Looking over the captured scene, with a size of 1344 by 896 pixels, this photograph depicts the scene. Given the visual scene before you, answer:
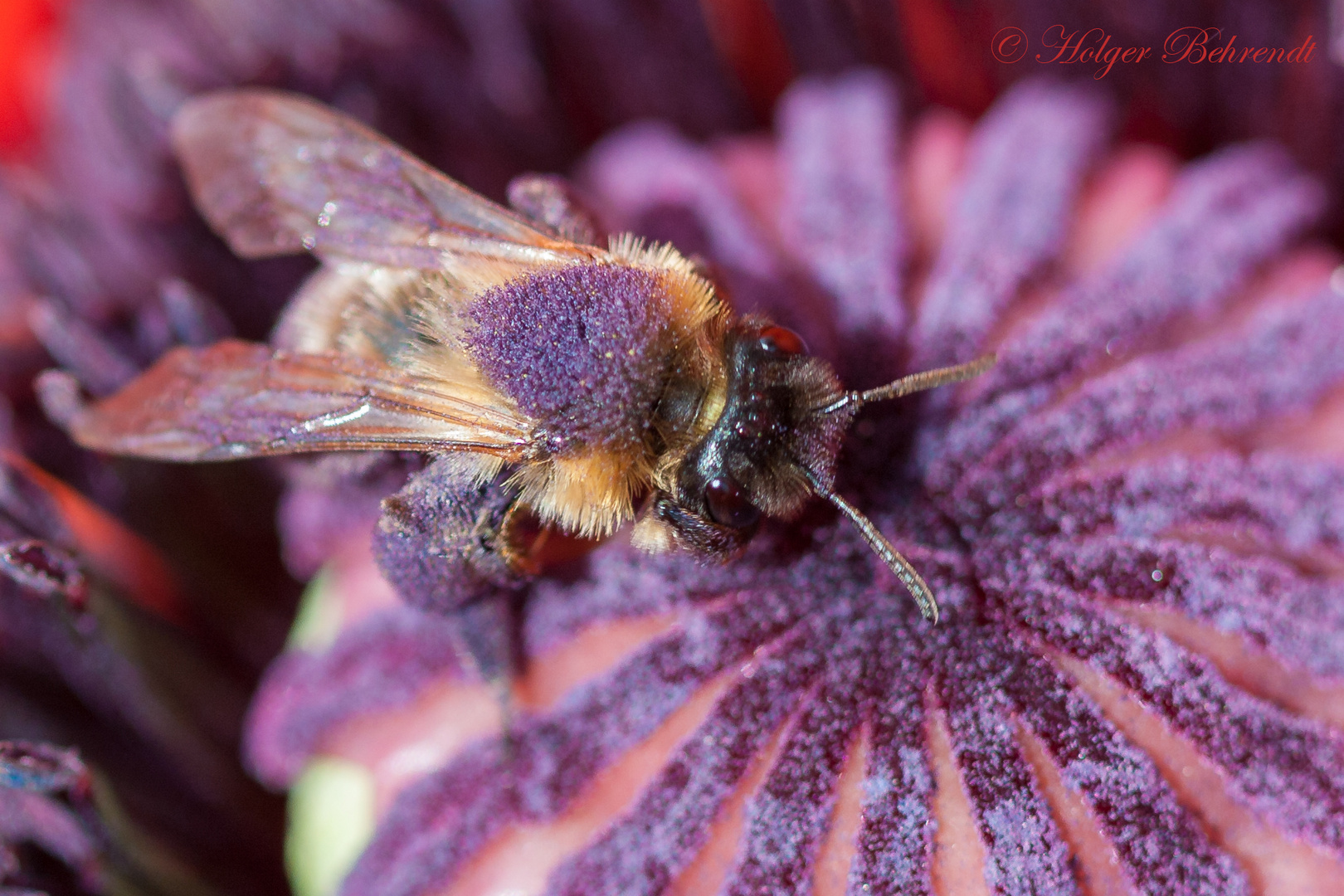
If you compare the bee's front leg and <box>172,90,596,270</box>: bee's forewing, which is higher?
<box>172,90,596,270</box>: bee's forewing

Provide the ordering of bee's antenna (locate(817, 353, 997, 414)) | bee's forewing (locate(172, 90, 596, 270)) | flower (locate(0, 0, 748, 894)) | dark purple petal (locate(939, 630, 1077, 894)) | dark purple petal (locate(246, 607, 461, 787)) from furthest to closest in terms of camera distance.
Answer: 1. flower (locate(0, 0, 748, 894))
2. dark purple petal (locate(246, 607, 461, 787))
3. bee's forewing (locate(172, 90, 596, 270))
4. bee's antenna (locate(817, 353, 997, 414))
5. dark purple petal (locate(939, 630, 1077, 894))

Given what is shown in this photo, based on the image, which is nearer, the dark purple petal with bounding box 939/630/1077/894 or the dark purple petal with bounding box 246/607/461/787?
the dark purple petal with bounding box 939/630/1077/894

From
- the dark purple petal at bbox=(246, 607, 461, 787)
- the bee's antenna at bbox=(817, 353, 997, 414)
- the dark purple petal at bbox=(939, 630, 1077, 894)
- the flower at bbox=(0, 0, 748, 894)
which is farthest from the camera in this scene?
the flower at bbox=(0, 0, 748, 894)

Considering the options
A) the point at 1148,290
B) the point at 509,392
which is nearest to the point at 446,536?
the point at 509,392

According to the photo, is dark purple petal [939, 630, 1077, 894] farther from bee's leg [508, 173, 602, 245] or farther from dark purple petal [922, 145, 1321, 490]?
bee's leg [508, 173, 602, 245]

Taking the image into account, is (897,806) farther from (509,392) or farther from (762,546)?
(509,392)

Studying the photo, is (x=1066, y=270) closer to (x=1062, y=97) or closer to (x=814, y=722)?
(x=1062, y=97)

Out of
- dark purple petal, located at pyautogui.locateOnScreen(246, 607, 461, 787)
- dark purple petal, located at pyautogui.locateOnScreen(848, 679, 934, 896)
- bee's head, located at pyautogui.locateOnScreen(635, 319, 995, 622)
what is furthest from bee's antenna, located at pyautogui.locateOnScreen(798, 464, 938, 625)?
dark purple petal, located at pyautogui.locateOnScreen(246, 607, 461, 787)

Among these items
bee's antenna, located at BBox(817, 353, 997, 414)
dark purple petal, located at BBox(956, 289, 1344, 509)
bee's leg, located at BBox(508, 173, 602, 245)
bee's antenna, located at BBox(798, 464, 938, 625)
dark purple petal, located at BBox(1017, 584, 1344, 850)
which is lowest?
bee's antenna, located at BBox(798, 464, 938, 625)
